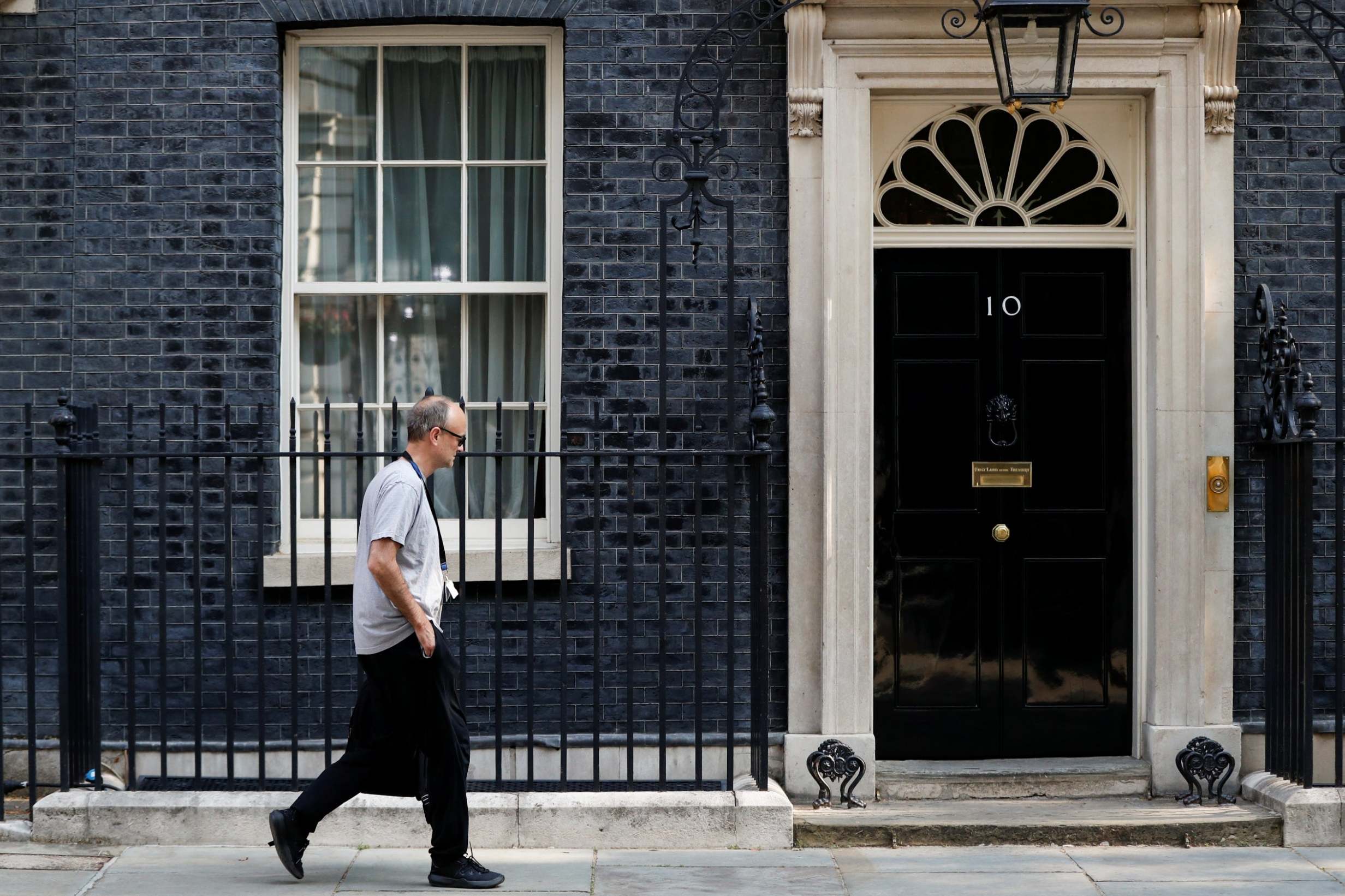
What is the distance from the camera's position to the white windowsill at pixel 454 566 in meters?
6.91

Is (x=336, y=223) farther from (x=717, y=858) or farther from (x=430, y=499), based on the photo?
(x=717, y=858)

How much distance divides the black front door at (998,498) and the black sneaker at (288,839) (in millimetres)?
3000

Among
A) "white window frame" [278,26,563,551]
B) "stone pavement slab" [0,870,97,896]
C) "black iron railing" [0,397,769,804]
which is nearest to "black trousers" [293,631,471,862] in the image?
"stone pavement slab" [0,870,97,896]

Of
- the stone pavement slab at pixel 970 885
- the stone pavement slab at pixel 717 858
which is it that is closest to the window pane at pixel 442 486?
the stone pavement slab at pixel 717 858

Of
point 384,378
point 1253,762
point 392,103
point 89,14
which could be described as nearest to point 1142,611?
point 1253,762

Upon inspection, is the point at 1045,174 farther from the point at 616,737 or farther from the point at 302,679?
the point at 302,679

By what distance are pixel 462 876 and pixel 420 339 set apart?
2.90 meters

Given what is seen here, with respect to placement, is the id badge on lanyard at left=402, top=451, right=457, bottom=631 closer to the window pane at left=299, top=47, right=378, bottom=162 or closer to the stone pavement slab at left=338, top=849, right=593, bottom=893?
the stone pavement slab at left=338, top=849, right=593, bottom=893

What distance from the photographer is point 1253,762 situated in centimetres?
701

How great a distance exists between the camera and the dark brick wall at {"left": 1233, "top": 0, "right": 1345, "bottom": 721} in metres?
7.03

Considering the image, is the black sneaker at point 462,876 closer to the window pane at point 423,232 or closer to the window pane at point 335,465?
the window pane at point 335,465

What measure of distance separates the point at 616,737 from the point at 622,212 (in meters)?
2.52

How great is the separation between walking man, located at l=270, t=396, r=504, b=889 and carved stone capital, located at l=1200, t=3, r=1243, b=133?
3.95 m

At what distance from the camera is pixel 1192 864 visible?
19.8ft
